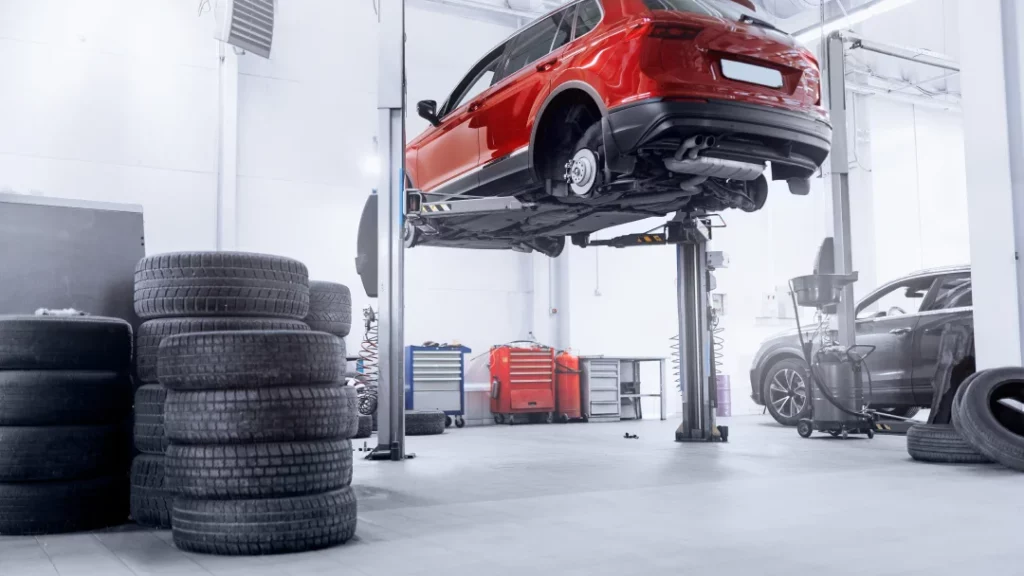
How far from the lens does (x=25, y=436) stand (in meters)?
2.91

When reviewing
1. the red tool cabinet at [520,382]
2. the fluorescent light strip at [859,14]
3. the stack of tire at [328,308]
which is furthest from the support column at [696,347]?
the stack of tire at [328,308]

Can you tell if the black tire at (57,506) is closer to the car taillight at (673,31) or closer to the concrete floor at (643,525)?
the concrete floor at (643,525)

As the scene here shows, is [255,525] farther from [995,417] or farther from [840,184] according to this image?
[840,184]

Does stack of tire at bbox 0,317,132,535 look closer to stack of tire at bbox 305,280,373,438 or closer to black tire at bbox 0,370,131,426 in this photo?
black tire at bbox 0,370,131,426

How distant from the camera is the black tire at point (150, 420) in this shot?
3.03 meters

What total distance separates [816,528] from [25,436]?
277cm

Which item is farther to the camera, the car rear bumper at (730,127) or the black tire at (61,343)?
the car rear bumper at (730,127)

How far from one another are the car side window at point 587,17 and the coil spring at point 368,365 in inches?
182

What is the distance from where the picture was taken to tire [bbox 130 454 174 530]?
3030 millimetres

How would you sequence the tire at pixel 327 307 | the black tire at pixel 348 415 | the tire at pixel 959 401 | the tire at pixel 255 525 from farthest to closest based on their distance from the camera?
the tire at pixel 959 401
the tire at pixel 327 307
the black tire at pixel 348 415
the tire at pixel 255 525

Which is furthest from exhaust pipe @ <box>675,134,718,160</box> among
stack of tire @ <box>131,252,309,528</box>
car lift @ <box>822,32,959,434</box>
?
car lift @ <box>822,32,959,434</box>

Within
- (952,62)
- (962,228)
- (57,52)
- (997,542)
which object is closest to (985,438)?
(997,542)

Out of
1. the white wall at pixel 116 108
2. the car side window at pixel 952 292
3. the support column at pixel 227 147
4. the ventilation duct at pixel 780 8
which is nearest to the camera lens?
the car side window at pixel 952 292

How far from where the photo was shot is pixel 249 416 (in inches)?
99.8
